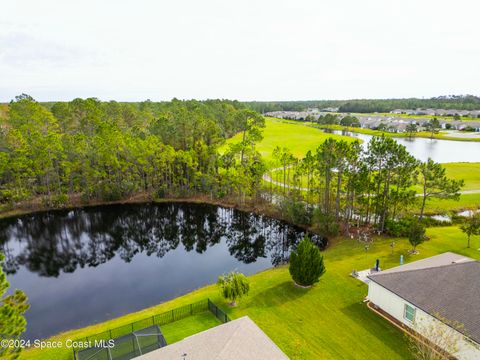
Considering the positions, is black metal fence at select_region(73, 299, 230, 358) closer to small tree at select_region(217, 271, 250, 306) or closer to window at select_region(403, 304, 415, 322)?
small tree at select_region(217, 271, 250, 306)

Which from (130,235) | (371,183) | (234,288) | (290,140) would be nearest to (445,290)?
(234,288)

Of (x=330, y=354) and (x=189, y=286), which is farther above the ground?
(x=330, y=354)

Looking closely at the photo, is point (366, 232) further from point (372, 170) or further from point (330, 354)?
point (330, 354)

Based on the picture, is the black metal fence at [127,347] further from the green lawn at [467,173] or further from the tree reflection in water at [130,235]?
the green lawn at [467,173]

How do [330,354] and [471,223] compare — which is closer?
[330,354]

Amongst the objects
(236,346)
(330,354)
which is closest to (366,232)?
(330,354)
